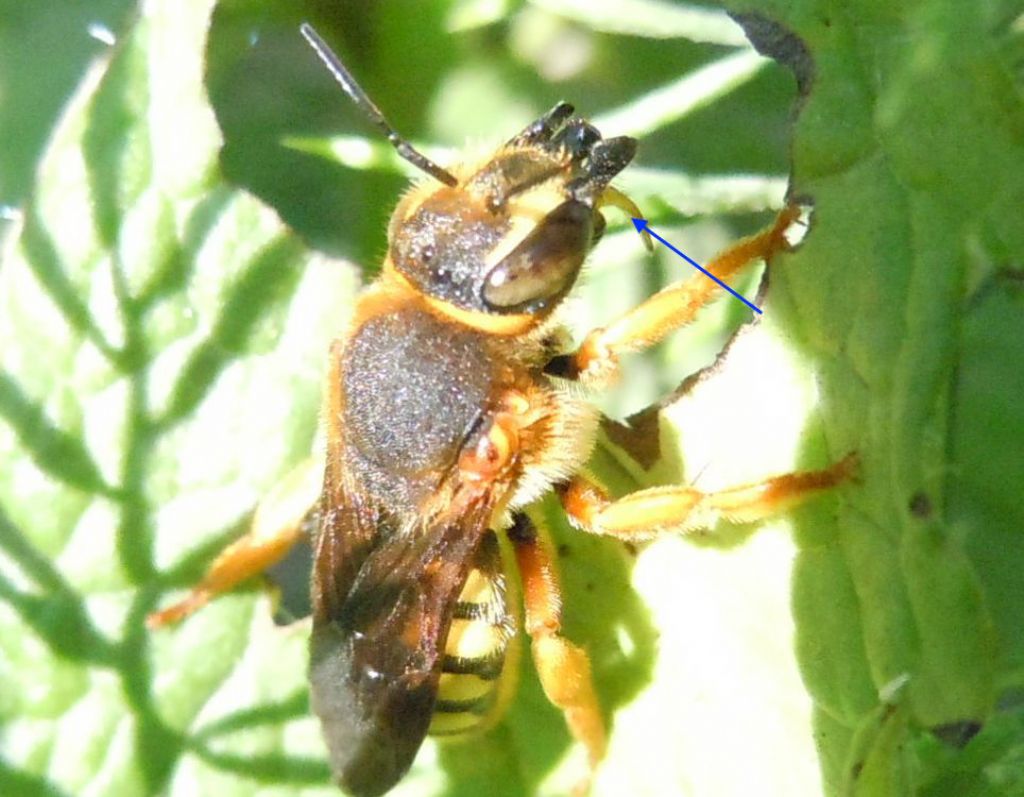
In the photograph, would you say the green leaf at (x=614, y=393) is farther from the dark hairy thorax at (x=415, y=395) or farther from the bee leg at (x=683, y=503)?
the dark hairy thorax at (x=415, y=395)

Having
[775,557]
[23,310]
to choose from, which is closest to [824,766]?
[775,557]

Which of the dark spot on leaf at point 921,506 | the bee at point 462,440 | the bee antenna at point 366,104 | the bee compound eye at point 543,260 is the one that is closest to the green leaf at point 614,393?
the dark spot on leaf at point 921,506

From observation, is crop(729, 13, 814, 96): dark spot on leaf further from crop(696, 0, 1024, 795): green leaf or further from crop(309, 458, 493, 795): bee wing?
crop(309, 458, 493, 795): bee wing

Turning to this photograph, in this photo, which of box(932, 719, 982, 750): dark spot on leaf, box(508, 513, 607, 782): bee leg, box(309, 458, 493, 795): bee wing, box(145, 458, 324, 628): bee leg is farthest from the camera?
box(145, 458, 324, 628): bee leg

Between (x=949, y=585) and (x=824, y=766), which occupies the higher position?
(x=949, y=585)

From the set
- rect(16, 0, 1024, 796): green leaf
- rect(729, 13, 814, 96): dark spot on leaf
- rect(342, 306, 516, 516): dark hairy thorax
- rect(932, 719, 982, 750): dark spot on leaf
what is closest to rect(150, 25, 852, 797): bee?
rect(342, 306, 516, 516): dark hairy thorax

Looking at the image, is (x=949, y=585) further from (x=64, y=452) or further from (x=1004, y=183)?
(x=64, y=452)
